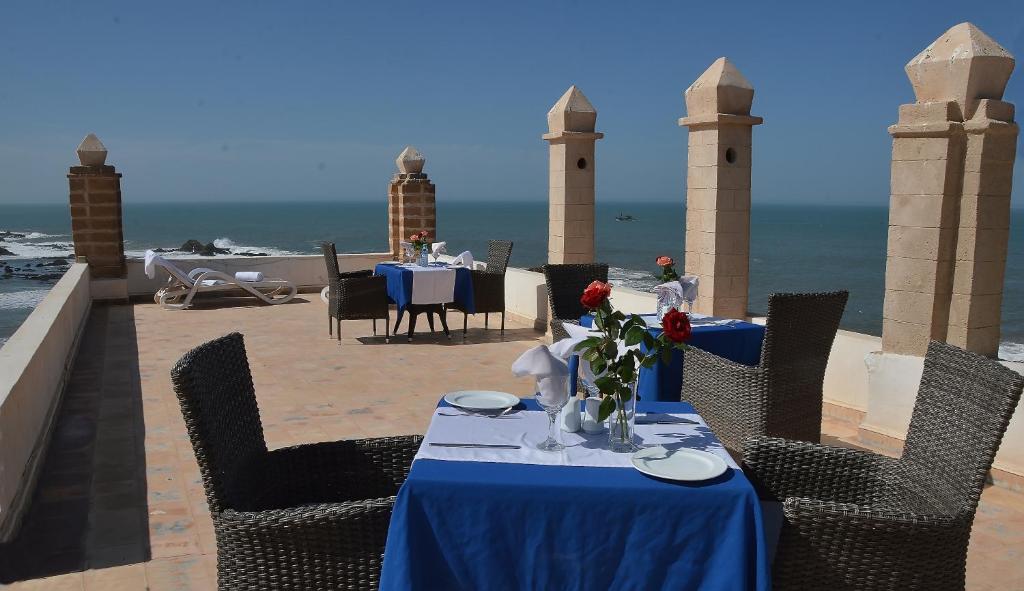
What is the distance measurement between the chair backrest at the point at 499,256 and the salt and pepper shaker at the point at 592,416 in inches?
222

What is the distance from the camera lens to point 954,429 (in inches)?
84.7

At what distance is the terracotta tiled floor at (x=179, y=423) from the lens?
306cm

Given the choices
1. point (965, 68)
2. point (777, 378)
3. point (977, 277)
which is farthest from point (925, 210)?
point (777, 378)

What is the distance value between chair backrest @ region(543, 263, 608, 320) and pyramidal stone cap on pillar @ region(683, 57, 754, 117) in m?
1.40

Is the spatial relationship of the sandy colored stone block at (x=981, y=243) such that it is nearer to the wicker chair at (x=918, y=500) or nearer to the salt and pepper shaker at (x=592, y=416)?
the wicker chair at (x=918, y=500)

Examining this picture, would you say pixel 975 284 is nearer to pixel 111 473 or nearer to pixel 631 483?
pixel 631 483

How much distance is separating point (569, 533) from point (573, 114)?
19.6ft

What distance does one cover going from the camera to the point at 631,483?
1891 mm

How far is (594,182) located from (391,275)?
6.97ft

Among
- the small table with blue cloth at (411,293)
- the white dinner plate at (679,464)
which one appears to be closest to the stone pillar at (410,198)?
the small table with blue cloth at (411,293)

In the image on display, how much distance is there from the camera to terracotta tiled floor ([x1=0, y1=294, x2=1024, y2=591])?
121 inches

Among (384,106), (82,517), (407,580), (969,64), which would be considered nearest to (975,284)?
(969,64)
